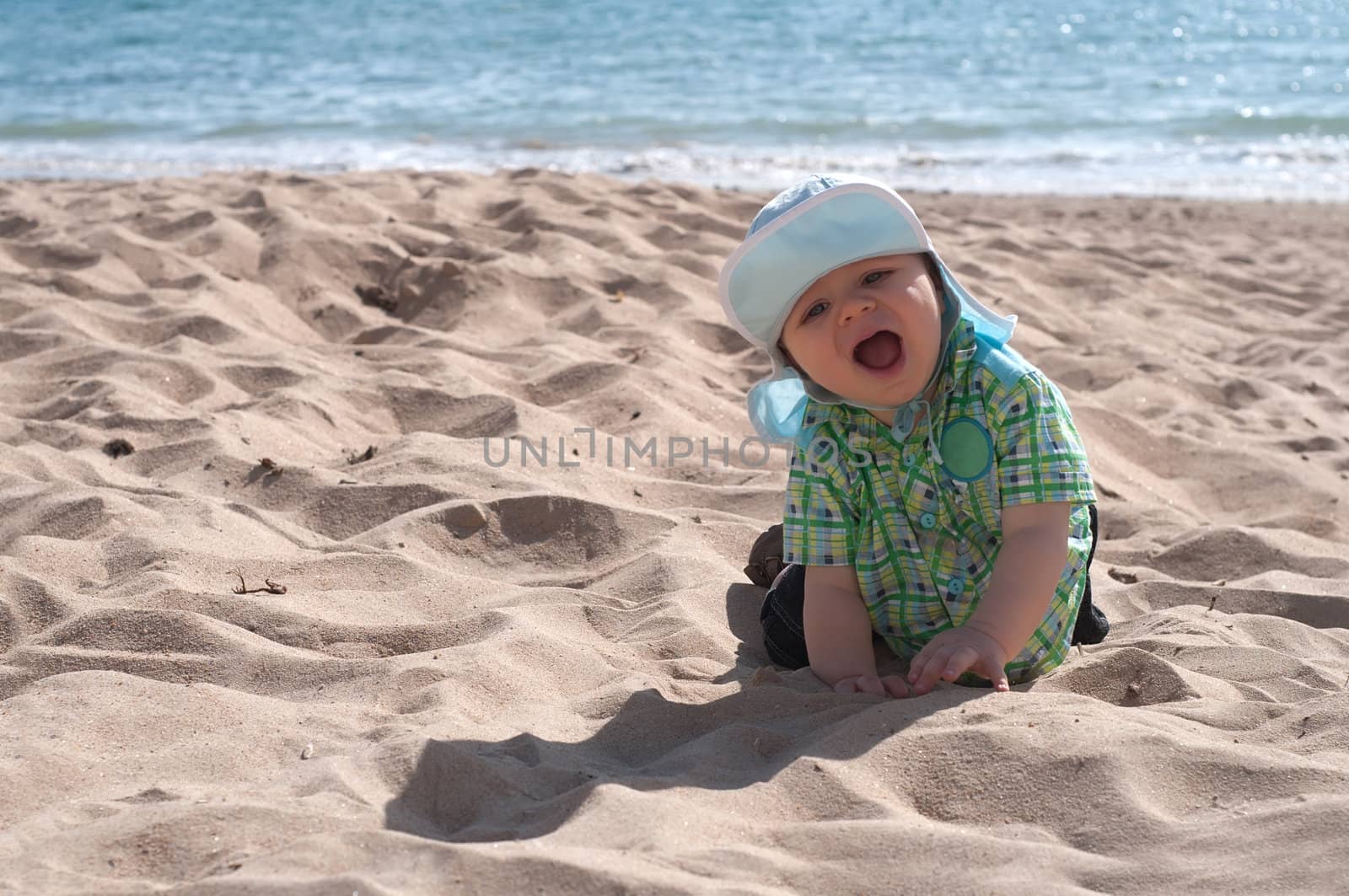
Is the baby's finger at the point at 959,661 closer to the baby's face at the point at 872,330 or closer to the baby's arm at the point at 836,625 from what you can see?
the baby's arm at the point at 836,625

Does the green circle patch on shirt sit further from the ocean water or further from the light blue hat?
the ocean water

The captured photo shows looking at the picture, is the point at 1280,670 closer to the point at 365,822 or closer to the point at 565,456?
the point at 365,822

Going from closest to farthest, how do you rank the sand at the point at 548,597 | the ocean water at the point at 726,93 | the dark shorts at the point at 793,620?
the sand at the point at 548,597
the dark shorts at the point at 793,620
the ocean water at the point at 726,93

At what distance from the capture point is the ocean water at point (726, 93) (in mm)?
9625

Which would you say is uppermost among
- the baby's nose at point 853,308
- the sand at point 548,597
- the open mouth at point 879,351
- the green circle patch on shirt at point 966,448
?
the baby's nose at point 853,308

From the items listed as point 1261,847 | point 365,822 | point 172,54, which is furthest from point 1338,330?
point 172,54

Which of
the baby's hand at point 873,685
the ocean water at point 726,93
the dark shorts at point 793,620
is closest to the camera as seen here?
the baby's hand at point 873,685

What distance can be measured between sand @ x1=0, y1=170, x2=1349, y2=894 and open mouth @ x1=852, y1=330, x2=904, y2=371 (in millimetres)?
562

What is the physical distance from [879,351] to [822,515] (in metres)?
0.34

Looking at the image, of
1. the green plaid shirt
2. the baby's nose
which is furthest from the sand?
the baby's nose

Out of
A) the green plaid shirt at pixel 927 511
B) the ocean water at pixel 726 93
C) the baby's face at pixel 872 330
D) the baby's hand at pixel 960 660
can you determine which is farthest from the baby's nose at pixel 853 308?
the ocean water at pixel 726 93

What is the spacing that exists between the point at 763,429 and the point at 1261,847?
1.21m

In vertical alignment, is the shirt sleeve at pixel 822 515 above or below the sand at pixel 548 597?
above

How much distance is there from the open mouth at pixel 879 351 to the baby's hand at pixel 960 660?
18.1 inches
